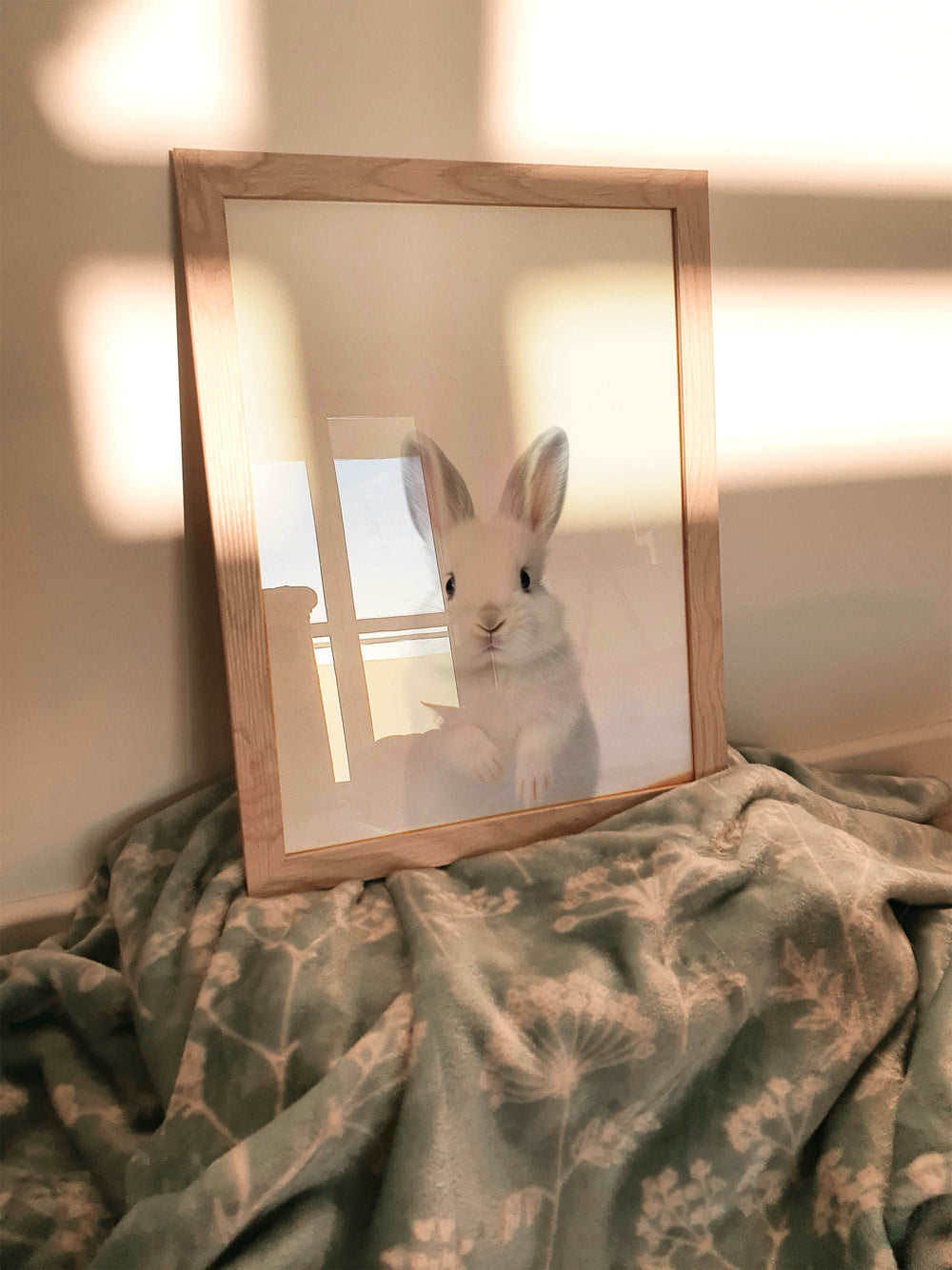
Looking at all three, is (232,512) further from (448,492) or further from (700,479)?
(700,479)

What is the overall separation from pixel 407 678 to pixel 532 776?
202 millimetres

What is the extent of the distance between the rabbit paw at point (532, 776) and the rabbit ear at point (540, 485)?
270mm

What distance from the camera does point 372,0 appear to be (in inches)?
42.8

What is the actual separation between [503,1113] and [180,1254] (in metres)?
0.28

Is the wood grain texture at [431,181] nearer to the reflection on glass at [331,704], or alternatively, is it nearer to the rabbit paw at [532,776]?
the reflection on glass at [331,704]

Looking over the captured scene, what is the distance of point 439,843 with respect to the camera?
1133 millimetres

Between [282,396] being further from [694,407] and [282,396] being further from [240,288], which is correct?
[694,407]

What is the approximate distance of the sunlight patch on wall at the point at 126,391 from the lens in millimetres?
1054

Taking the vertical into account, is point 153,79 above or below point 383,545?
above

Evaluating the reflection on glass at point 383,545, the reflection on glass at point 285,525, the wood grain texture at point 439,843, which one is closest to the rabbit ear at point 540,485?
the reflection on glass at point 383,545

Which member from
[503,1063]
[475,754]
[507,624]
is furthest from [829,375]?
[503,1063]

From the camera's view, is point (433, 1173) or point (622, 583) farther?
point (622, 583)

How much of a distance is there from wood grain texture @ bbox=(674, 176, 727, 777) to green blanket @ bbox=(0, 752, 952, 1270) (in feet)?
0.59

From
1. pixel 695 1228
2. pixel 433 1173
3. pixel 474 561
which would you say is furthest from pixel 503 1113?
pixel 474 561
